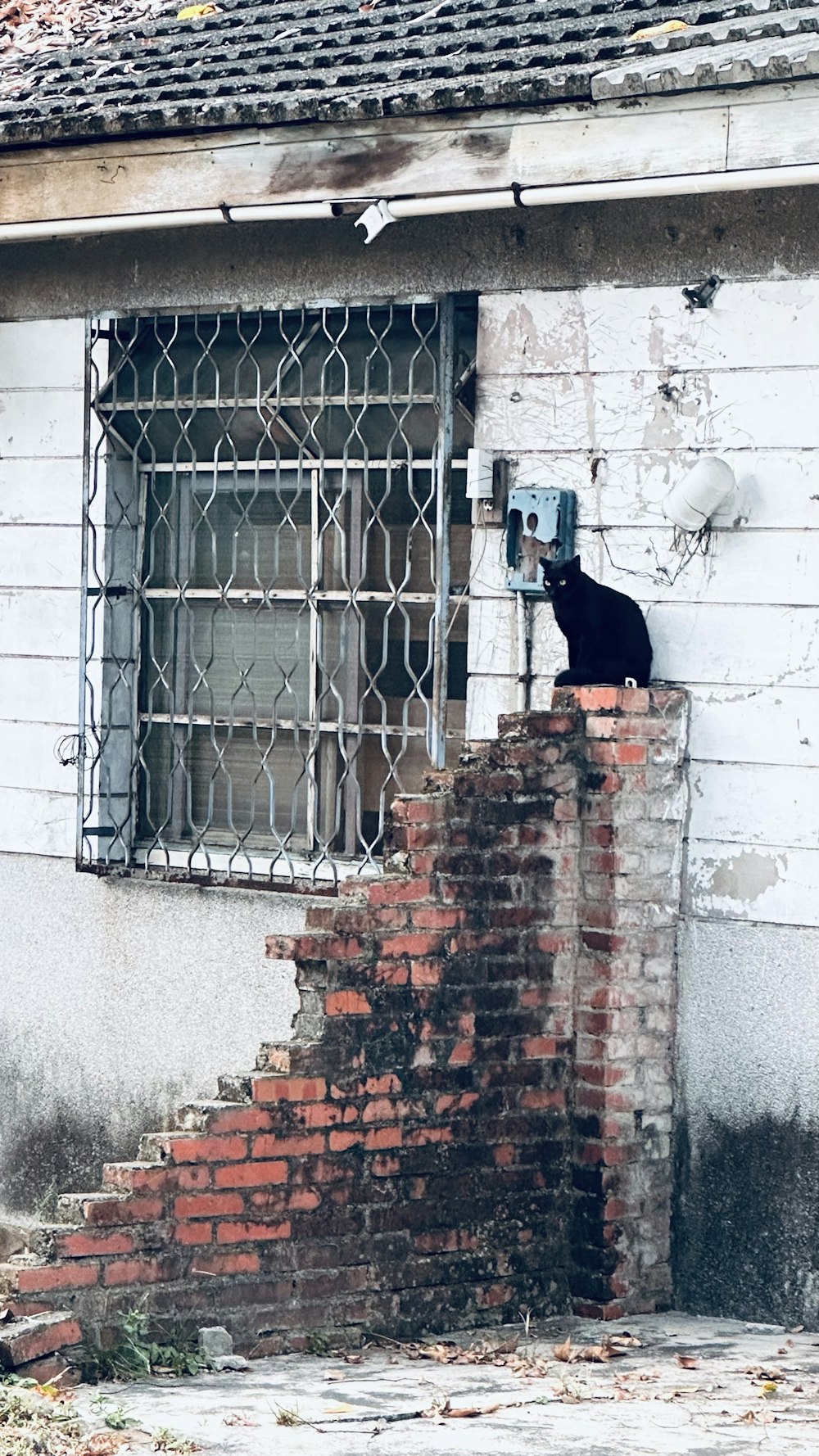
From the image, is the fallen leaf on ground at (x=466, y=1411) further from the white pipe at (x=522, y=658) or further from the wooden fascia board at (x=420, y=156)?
the wooden fascia board at (x=420, y=156)

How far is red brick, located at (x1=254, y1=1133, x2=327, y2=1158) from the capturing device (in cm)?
615

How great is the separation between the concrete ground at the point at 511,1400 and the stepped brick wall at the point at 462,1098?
0.81 feet

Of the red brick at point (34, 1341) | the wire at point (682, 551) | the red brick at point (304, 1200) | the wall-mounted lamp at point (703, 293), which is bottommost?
the red brick at point (34, 1341)

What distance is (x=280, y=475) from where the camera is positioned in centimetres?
790

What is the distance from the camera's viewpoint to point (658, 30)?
6.93 meters

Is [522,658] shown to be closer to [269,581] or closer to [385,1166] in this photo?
[269,581]

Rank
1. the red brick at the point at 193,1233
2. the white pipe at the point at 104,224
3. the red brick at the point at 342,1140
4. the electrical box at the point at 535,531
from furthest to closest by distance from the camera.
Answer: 1. the white pipe at the point at 104,224
2. the electrical box at the point at 535,531
3. the red brick at the point at 342,1140
4. the red brick at the point at 193,1233

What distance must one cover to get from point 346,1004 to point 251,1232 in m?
0.73

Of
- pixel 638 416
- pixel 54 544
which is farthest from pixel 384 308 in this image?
pixel 54 544

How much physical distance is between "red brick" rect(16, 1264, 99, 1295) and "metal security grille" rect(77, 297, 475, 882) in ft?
7.35

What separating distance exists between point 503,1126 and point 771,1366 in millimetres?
1133

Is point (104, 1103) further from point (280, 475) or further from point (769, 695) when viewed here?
point (769, 695)

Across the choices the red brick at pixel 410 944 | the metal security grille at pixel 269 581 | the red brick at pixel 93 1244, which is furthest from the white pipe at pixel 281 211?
the red brick at pixel 93 1244

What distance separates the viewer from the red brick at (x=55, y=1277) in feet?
18.6
